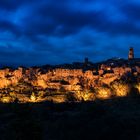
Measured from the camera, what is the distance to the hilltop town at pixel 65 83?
247 feet

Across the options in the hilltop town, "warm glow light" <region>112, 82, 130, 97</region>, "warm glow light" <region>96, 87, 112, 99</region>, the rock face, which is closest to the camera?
"warm glow light" <region>112, 82, 130, 97</region>

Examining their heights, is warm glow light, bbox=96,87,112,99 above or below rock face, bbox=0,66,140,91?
below

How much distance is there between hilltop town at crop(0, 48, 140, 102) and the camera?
7525cm

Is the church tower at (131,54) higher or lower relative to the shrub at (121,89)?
higher

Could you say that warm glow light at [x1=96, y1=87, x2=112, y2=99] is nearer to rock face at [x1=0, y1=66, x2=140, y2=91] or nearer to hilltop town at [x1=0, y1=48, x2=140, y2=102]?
hilltop town at [x1=0, y1=48, x2=140, y2=102]

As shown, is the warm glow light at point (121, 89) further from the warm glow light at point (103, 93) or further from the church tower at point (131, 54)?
the church tower at point (131, 54)

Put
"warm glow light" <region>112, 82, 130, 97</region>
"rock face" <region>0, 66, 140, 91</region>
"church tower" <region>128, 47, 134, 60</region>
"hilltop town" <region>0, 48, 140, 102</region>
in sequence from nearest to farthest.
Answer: "warm glow light" <region>112, 82, 130, 97</region> < "hilltop town" <region>0, 48, 140, 102</region> < "rock face" <region>0, 66, 140, 91</region> < "church tower" <region>128, 47, 134, 60</region>

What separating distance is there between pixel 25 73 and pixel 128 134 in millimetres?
60638

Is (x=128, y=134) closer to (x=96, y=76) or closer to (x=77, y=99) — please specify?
(x=77, y=99)

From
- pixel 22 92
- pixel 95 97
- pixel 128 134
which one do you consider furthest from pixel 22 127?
pixel 22 92

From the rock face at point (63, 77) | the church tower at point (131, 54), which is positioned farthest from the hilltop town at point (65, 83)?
the church tower at point (131, 54)

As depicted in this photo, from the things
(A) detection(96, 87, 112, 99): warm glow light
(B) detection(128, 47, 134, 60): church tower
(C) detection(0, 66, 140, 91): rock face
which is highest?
(B) detection(128, 47, 134, 60): church tower

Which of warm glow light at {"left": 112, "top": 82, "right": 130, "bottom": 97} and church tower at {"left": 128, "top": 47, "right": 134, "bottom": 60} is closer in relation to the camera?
warm glow light at {"left": 112, "top": 82, "right": 130, "bottom": 97}

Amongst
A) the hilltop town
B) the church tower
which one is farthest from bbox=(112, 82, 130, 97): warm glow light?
the church tower
